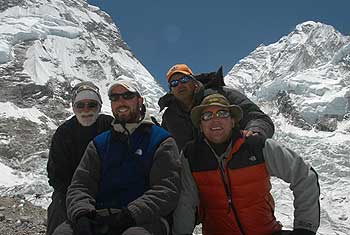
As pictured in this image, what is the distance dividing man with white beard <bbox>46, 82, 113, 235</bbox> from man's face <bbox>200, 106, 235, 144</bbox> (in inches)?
49.2

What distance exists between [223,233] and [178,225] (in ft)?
1.46

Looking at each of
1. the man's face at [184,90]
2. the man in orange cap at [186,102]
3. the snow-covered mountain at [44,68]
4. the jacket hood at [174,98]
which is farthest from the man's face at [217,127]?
the snow-covered mountain at [44,68]

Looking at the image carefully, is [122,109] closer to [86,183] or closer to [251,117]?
[86,183]

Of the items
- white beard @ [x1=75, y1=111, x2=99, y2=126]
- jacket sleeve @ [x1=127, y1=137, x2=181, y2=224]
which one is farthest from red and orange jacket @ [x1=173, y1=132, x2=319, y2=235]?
white beard @ [x1=75, y1=111, x2=99, y2=126]

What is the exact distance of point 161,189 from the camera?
4457mm

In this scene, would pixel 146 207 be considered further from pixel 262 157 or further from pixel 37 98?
pixel 37 98

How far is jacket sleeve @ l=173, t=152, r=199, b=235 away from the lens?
15.3ft

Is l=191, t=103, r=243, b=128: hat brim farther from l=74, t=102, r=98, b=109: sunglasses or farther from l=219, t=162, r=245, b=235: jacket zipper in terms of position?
l=74, t=102, r=98, b=109: sunglasses

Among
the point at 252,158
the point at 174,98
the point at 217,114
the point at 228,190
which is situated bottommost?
the point at 228,190

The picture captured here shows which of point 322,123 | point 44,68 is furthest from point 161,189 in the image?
point 322,123

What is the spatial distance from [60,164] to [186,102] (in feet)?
4.97

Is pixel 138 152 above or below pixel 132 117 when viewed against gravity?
below

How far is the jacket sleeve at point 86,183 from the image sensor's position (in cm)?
452

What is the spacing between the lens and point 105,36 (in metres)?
188
